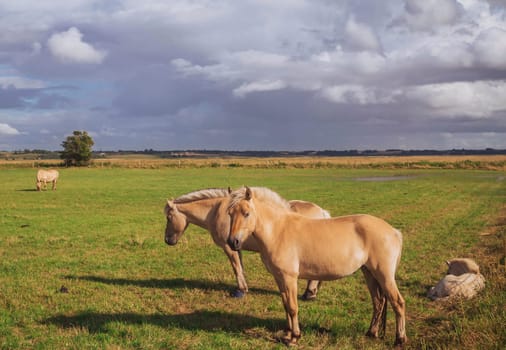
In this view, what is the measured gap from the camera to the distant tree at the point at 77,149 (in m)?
76.9

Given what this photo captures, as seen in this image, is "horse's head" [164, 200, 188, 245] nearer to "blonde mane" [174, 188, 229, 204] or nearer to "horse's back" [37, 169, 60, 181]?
"blonde mane" [174, 188, 229, 204]

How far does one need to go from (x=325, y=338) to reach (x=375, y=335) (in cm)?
82

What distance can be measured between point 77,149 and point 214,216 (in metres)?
74.1

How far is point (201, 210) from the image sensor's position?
9.70m

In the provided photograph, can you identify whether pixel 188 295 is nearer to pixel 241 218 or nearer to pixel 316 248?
pixel 241 218

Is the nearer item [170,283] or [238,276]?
[238,276]

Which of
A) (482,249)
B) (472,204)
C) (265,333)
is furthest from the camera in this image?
(472,204)

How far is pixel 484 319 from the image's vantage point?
265 inches

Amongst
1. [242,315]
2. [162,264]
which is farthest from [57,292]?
[242,315]

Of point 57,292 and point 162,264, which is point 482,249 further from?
point 57,292

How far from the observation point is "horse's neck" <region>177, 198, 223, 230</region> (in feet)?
31.5

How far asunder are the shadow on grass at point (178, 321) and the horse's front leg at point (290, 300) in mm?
808

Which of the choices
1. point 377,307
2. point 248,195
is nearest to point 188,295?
point 248,195

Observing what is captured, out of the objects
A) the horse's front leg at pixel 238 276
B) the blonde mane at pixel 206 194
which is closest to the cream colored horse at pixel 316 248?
the blonde mane at pixel 206 194
